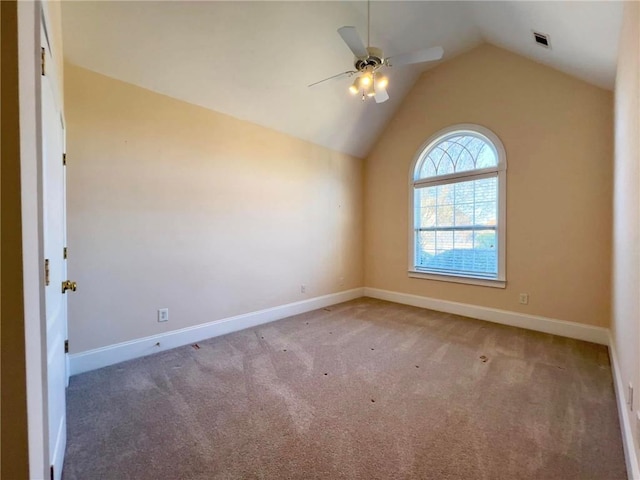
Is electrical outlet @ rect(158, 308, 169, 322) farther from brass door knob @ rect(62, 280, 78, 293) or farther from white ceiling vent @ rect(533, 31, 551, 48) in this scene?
white ceiling vent @ rect(533, 31, 551, 48)

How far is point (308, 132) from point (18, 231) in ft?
12.5

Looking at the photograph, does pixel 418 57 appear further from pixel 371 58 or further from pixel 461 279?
pixel 461 279

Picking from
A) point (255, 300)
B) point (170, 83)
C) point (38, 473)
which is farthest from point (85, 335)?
point (170, 83)

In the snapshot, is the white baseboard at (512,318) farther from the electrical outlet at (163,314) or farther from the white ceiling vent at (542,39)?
the electrical outlet at (163,314)

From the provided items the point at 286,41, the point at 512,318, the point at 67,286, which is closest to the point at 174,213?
the point at 67,286

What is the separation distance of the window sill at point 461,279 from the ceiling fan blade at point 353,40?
3174 mm

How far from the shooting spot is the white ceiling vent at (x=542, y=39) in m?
2.72

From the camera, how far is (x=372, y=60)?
2338mm

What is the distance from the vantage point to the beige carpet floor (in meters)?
1.45

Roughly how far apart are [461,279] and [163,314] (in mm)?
3848

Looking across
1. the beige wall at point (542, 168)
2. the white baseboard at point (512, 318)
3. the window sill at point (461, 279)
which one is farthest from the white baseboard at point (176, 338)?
the beige wall at point (542, 168)

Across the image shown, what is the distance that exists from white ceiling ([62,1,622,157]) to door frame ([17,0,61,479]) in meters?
1.86

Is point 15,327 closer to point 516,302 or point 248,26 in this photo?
point 248,26

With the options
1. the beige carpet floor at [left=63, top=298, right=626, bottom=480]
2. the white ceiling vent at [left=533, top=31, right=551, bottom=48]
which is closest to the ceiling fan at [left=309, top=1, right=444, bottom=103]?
the white ceiling vent at [left=533, top=31, right=551, bottom=48]
